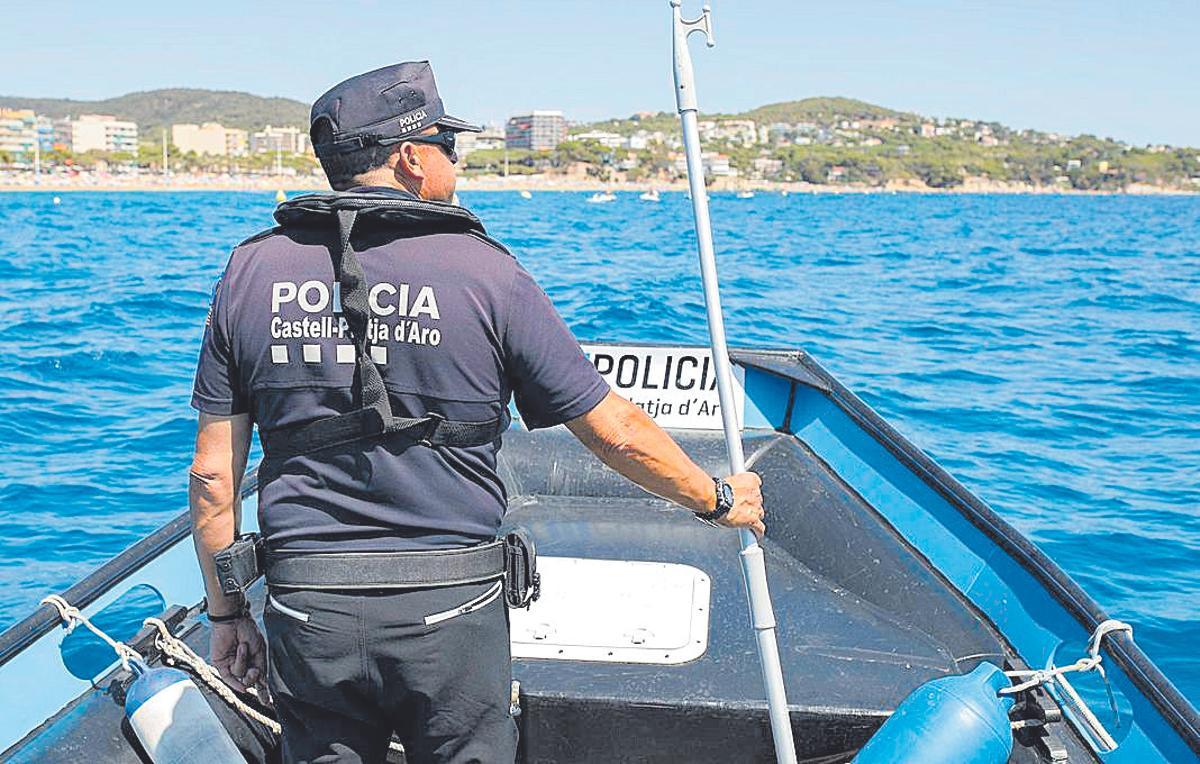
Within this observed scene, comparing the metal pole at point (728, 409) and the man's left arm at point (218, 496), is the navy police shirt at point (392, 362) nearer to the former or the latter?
the man's left arm at point (218, 496)

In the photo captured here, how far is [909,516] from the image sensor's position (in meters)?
4.51

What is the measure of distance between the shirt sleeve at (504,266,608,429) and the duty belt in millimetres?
321

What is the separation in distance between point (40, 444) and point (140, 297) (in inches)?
367

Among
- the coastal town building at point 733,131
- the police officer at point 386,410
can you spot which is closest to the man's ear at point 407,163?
the police officer at point 386,410

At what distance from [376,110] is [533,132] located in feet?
617

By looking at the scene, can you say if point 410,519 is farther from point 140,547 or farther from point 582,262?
point 582,262

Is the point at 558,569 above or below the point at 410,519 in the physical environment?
below

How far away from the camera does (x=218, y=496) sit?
7.61ft

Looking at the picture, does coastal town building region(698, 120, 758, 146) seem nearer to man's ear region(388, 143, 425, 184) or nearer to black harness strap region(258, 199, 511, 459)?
man's ear region(388, 143, 425, 184)

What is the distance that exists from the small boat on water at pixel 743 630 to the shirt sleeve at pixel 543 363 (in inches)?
55.4

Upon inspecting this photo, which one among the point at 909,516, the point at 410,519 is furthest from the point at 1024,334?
the point at 410,519

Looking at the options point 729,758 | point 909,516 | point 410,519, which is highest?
point 410,519

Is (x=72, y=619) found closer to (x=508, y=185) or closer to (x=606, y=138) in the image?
(x=508, y=185)

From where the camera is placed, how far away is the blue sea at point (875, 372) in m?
7.79
